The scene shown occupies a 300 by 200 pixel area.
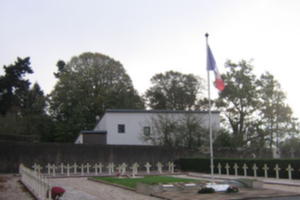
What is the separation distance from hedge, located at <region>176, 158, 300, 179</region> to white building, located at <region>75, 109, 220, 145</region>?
417 inches

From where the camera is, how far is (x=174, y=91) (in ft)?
232

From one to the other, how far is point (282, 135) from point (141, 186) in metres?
37.6

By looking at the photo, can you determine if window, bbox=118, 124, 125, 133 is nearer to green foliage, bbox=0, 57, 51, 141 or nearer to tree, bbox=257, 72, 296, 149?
green foliage, bbox=0, 57, 51, 141

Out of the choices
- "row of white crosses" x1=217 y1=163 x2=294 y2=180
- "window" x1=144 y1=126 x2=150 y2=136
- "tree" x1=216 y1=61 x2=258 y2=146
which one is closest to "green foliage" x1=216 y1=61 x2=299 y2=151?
"tree" x1=216 y1=61 x2=258 y2=146

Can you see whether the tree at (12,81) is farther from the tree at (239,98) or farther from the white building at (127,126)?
the tree at (239,98)

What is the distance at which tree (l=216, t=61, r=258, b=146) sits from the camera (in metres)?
53.8

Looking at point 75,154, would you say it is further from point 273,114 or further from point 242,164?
point 273,114

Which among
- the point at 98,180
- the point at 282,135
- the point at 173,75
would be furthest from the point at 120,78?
the point at 98,180

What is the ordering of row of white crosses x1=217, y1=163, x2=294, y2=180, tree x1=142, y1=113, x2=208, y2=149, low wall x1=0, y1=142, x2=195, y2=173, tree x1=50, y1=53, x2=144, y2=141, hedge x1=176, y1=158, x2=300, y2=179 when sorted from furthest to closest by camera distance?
tree x1=50, y1=53, x2=144, y2=141, tree x1=142, y1=113, x2=208, y2=149, low wall x1=0, y1=142, x2=195, y2=173, hedge x1=176, y1=158, x2=300, y2=179, row of white crosses x1=217, y1=163, x2=294, y2=180

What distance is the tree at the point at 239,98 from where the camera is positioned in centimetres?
5384

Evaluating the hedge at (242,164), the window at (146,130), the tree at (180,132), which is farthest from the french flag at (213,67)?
the window at (146,130)

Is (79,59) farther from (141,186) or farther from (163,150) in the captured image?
(141,186)

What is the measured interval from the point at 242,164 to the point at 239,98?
77.4 feet

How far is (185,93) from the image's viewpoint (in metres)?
70.2
